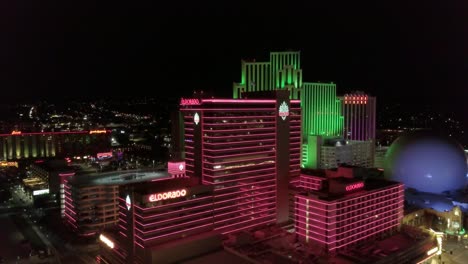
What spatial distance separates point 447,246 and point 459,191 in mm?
21066

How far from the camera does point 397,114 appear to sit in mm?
195375

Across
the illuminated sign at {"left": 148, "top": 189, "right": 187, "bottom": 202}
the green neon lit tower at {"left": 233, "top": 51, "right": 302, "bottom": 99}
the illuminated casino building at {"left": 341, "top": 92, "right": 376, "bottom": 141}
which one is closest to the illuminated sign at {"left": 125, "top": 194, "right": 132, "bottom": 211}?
the illuminated sign at {"left": 148, "top": 189, "right": 187, "bottom": 202}

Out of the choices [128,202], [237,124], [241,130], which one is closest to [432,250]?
[241,130]

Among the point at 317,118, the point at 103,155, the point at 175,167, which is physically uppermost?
the point at 317,118

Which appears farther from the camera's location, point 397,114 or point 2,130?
point 397,114

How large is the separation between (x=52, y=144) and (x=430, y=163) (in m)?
117

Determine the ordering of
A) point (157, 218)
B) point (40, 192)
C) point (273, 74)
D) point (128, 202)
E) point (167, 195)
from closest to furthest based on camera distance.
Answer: point (157, 218) → point (167, 195) → point (128, 202) → point (40, 192) → point (273, 74)

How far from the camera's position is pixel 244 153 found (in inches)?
2488

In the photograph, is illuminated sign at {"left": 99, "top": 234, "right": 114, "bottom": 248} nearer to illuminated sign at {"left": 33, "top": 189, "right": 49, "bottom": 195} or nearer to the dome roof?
illuminated sign at {"left": 33, "top": 189, "right": 49, "bottom": 195}

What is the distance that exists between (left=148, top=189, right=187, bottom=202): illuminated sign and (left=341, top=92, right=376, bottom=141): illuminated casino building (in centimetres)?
7241

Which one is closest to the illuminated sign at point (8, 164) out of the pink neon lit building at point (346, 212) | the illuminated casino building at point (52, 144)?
the illuminated casino building at point (52, 144)

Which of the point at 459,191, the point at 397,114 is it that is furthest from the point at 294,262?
the point at 397,114

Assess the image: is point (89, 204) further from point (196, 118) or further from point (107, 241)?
point (196, 118)

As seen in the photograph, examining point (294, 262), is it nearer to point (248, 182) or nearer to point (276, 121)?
point (248, 182)
